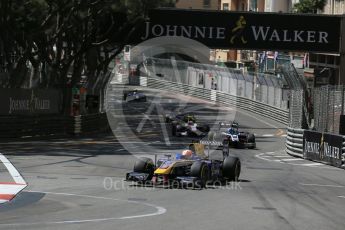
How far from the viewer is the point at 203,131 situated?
39906 mm

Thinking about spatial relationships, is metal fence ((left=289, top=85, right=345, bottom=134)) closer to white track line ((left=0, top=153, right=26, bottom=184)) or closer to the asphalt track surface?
the asphalt track surface

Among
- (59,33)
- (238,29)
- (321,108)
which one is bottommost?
(321,108)

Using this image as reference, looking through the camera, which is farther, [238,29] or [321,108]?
[238,29]

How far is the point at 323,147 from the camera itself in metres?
28.8

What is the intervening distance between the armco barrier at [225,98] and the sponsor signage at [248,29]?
29.8 feet

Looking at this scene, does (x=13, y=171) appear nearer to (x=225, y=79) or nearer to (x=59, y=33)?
(x=59, y=33)

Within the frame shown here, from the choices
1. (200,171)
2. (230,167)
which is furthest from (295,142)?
(200,171)

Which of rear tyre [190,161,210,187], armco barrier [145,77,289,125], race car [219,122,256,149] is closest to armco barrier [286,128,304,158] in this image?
race car [219,122,256,149]

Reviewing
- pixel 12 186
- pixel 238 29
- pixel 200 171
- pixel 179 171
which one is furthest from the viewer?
pixel 238 29

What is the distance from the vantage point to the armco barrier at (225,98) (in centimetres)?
6122

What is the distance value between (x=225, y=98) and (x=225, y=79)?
193 centimetres

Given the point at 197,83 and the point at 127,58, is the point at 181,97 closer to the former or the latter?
the point at 197,83

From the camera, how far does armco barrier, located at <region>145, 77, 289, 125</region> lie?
6122 cm

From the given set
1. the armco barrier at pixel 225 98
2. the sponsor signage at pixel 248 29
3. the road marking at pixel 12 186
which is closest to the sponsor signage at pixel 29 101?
the sponsor signage at pixel 248 29
